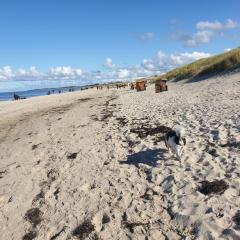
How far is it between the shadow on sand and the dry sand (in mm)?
34

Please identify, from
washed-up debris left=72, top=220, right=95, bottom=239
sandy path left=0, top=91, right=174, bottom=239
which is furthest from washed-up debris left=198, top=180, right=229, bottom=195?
washed-up debris left=72, top=220, right=95, bottom=239

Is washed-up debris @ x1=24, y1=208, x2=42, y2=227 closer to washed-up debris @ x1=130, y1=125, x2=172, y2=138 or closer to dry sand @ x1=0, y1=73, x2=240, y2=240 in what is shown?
dry sand @ x1=0, y1=73, x2=240, y2=240

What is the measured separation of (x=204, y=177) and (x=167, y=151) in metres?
2.66

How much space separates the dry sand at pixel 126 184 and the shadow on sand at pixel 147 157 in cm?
3

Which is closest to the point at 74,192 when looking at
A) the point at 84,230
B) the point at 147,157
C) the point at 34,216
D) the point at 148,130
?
the point at 34,216

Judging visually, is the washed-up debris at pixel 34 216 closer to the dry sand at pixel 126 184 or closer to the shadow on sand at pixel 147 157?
the dry sand at pixel 126 184

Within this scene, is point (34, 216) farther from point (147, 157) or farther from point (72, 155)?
point (72, 155)

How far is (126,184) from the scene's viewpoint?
940 centimetres

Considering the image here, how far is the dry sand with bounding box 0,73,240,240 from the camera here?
727 centimetres

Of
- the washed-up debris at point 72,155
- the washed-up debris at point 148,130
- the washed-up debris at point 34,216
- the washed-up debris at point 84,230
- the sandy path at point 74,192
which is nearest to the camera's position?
the washed-up debris at point 84,230

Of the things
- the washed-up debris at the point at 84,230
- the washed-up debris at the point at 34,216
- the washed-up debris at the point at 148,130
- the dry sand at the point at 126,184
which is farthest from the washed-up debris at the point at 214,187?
the washed-up debris at the point at 148,130

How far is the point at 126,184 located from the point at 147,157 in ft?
6.97

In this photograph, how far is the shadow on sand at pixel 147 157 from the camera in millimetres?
10868

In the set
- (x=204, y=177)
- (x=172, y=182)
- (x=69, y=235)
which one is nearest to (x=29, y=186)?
(x=69, y=235)
